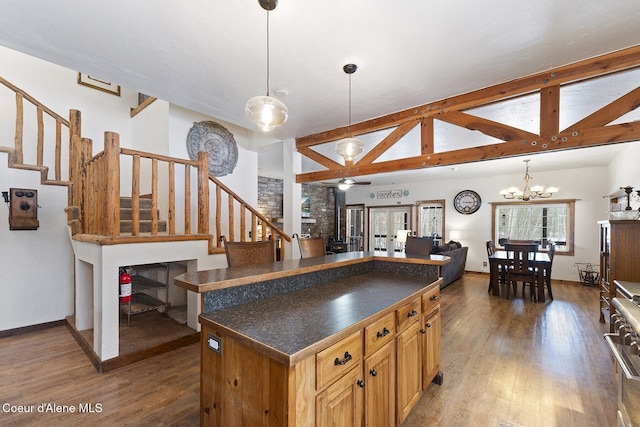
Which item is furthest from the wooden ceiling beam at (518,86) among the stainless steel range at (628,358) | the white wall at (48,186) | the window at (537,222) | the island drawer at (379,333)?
the window at (537,222)

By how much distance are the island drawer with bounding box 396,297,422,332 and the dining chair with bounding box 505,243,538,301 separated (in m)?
4.01

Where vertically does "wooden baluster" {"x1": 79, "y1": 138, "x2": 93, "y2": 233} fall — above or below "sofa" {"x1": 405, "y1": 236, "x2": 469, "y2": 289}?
above

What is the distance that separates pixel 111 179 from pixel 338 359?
256 cm

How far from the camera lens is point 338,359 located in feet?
4.11

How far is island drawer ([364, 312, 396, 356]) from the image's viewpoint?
145 centimetres

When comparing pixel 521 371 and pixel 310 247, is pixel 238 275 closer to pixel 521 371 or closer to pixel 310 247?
pixel 310 247

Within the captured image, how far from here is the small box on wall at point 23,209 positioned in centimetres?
338

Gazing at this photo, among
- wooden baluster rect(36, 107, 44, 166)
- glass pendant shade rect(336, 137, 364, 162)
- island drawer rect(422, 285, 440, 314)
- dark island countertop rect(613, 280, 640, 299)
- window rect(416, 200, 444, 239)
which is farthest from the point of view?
window rect(416, 200, 444, 239)

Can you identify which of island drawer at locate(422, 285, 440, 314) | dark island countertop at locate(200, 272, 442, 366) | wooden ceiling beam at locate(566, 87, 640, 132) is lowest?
island drawer at locate(422, 285, 440, 314)

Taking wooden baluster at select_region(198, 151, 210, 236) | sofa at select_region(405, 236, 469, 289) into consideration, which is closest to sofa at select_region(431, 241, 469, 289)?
sofa at select_region(405, 236, 469, 289)

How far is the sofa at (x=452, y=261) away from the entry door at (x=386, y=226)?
2216 millimetres

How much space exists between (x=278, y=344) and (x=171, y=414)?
61.3 inches

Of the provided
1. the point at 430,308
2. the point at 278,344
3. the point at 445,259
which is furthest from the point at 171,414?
the point at 445,259

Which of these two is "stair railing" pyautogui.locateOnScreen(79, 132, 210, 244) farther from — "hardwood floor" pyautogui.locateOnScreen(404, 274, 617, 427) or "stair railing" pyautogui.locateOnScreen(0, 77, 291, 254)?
"hardwood floor" pyautogui.locateOnScreen(404, 274, 617, 427)
